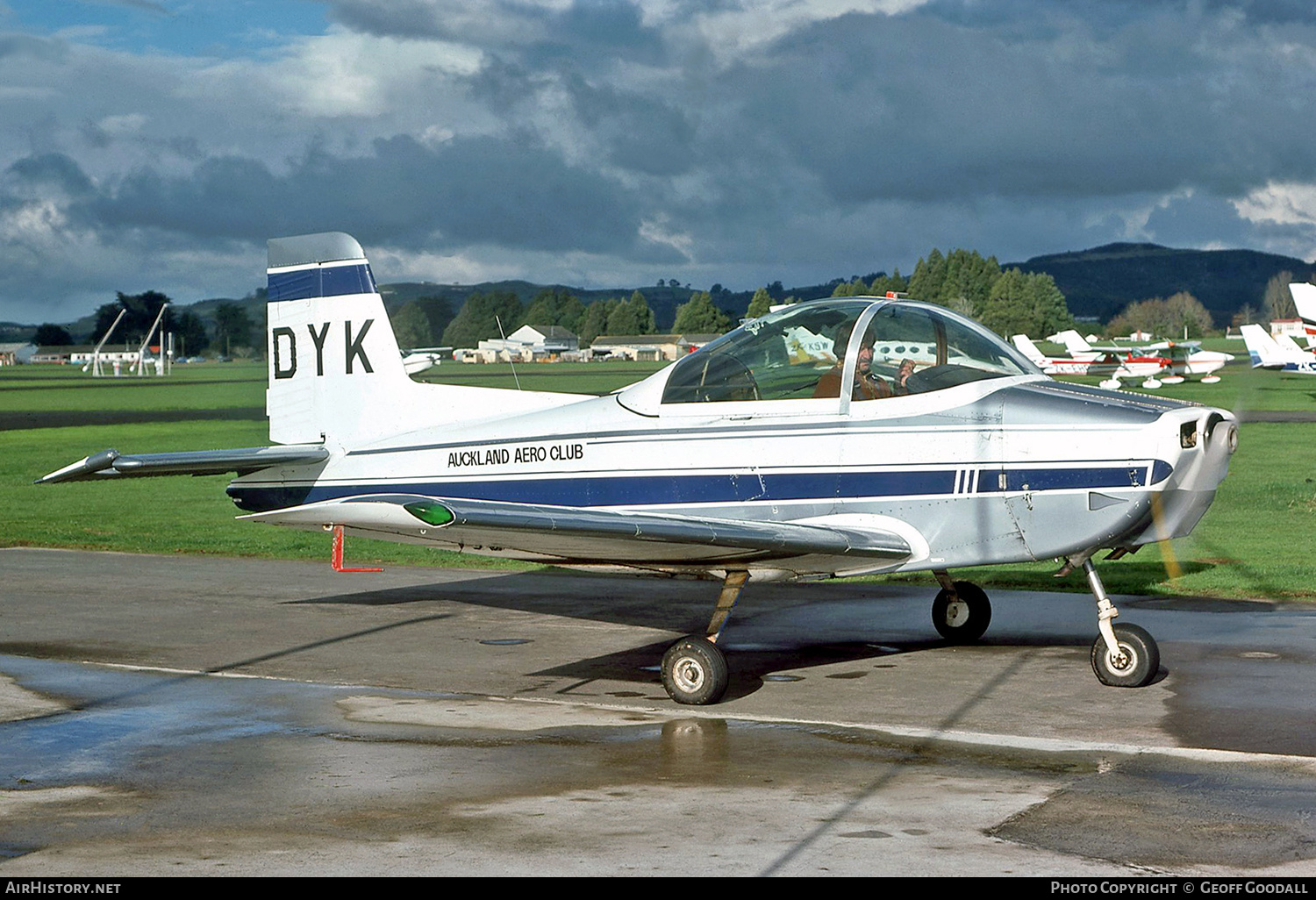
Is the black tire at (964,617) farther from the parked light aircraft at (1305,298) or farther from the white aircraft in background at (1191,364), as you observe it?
the white aircraft in background at (1191,364)

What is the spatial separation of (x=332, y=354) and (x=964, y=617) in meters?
5.61

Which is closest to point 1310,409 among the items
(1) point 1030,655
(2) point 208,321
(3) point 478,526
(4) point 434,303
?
(4) point 434,303

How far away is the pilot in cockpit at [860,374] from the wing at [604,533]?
0.89 metres

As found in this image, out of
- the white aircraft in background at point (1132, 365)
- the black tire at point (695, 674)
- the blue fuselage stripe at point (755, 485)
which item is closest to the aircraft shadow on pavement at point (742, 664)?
the black tire at point (695, 674)

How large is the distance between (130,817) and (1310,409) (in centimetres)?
4721

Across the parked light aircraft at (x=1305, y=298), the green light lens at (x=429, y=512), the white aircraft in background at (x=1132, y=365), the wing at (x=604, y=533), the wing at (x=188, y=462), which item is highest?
the parked light aircraft at (x=1305, y=298)

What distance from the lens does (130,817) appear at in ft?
19.5

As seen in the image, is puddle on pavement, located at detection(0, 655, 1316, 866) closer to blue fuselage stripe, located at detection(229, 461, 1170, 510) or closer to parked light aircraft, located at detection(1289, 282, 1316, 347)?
blue fuselage stripe, located at detection(229, 461, 1170, 510)

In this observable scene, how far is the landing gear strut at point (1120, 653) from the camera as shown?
336 inches

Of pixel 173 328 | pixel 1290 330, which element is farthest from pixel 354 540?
pixel 173 328

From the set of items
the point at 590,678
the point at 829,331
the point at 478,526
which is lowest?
the point at 590,678

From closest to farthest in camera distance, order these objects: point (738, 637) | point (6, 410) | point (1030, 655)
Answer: point (1030, 655)
point (738, 637)
point (6, 410)

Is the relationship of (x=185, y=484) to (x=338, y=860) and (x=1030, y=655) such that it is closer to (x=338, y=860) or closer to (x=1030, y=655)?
(x=1030, y=655)

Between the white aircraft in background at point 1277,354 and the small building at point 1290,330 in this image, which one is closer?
the white aircraft in background at point 1277,354
